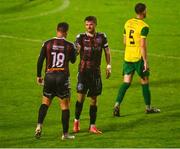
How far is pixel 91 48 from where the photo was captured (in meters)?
16.2

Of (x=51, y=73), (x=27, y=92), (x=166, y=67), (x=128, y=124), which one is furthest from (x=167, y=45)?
(x=51, y=73)

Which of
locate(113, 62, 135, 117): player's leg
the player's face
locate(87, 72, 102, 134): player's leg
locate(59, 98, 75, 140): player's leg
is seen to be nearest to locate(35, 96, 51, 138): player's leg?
locate(59, 98, 75, 140): player's leg

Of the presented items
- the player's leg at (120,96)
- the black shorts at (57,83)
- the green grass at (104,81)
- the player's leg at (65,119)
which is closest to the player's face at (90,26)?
the black shorts at (57,83)

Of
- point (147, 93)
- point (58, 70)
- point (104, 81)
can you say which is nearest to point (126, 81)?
point (147, 93)

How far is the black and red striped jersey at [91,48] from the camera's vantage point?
16.1m

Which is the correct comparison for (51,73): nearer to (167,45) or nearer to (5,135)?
(5,135)

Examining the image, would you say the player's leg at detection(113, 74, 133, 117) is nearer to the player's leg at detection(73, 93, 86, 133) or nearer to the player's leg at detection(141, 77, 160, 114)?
the player's leg at detection(141, 77, 160, 114)

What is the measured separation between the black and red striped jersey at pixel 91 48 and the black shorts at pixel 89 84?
4.8 inches

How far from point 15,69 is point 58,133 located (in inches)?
367

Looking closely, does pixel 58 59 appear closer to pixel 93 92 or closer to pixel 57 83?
pixel 57 83

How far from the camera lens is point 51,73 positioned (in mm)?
15344

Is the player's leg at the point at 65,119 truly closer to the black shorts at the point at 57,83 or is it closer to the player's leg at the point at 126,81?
the black shorts at the point at 57,83

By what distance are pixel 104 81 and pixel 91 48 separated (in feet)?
23.7

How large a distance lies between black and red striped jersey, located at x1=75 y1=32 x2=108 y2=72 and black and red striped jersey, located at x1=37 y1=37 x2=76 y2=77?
2.76ft
